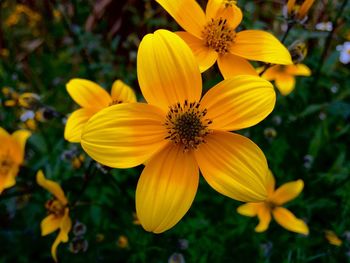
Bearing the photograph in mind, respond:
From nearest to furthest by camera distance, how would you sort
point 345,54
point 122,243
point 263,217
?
point 263,217, point 122,243, point 345,54

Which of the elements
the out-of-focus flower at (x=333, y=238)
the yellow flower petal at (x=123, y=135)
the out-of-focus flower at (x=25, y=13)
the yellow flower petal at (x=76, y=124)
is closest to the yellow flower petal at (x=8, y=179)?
the yellow flower petal at (x=76, y=124)

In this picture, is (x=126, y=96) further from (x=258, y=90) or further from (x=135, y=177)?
(x=135, y=177)

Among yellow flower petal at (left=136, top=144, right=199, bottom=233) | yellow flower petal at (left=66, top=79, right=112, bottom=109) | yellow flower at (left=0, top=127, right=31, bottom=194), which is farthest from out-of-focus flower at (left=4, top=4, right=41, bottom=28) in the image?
yellow flower petal at (left=136, top=144, right=199, bottom=233)

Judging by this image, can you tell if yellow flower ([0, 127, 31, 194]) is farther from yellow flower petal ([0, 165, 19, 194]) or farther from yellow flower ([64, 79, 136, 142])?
yellow flower ([64, 79, 136, 142])

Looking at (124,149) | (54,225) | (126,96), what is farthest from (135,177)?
(124,149)

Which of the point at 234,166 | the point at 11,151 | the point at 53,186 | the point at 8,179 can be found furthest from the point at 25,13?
the point at 234,166

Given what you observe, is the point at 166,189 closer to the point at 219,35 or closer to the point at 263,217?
the point at 219,35
